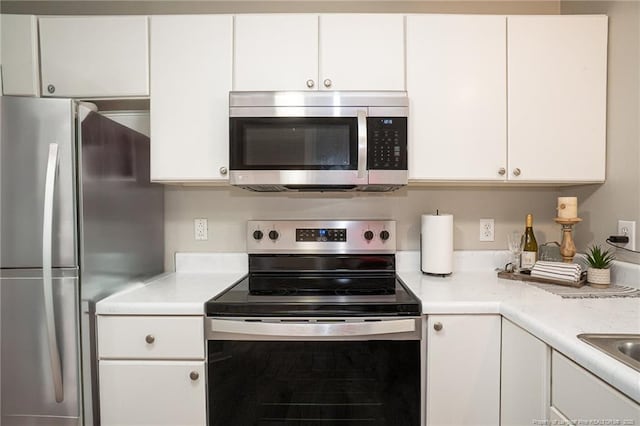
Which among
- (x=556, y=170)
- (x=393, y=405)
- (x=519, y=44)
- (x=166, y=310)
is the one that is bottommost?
(x=393, y=405)

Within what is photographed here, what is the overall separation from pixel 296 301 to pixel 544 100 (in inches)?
56.4

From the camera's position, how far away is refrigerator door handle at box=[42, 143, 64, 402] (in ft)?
3.66

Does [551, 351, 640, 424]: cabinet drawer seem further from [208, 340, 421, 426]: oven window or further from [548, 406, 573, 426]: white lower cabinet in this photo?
[208, 340, 421, 426]: oven window

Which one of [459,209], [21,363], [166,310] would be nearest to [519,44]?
[459,209]

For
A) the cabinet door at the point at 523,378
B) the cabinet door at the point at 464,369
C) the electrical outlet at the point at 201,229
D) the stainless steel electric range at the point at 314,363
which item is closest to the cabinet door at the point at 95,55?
the electrical outlet at the point at 201,229

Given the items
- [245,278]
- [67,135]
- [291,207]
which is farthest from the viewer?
[291,207]

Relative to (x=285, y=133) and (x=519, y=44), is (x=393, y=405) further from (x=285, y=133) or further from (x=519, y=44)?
(x=519, y=44)

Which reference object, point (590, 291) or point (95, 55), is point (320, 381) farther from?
point (95, 55)

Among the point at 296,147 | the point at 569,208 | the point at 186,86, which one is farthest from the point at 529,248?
the point at 186,86

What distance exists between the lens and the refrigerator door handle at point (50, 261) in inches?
43.9

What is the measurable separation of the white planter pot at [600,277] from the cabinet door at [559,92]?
0.41m

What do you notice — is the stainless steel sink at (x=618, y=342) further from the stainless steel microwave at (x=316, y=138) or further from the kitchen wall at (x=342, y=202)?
the kitchen wall at (x=342, y=202)

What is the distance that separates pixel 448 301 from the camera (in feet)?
4.03

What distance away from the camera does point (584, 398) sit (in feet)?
2.61
